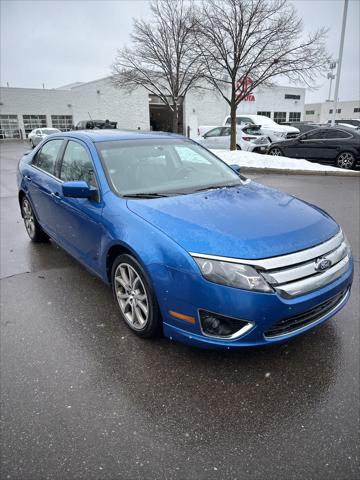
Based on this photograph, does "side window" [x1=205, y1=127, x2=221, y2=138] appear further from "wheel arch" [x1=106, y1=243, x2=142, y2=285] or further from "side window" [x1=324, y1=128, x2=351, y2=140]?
"wheel arch" [x1=106, y1=243, x2=142, y2=285]

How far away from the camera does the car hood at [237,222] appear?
2367 mm

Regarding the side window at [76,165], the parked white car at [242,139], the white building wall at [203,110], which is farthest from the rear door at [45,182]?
the white building wall at [203,110]

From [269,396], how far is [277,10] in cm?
1374

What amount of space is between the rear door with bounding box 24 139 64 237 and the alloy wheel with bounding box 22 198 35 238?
0.30 meters

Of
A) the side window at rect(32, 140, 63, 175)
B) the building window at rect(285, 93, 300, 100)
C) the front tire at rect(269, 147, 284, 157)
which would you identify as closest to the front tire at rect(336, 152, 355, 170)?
the front tire at rect(269, 147, 284, 157)

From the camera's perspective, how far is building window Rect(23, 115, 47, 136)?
3950 cm

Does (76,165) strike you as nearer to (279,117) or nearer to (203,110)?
(203,110)

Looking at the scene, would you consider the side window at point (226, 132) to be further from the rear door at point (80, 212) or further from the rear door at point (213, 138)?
the rear door at point (80, 212)

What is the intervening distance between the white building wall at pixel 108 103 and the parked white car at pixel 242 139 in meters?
26.2

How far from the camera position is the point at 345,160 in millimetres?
11992

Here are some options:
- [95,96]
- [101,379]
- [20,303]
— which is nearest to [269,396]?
[101,379]

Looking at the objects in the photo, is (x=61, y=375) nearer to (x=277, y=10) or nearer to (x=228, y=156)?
(x=228, y=156)

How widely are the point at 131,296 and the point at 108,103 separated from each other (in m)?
43.0

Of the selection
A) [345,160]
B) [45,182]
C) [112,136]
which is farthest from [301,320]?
[345,160]
